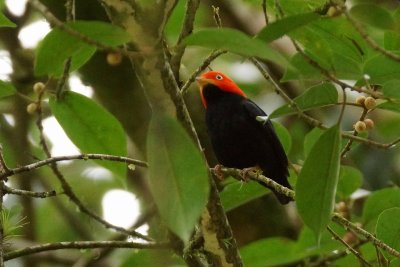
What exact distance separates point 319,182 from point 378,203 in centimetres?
155

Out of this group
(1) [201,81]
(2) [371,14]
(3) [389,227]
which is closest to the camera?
(2) [371,14]

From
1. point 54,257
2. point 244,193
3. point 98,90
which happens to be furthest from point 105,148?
point 54,257

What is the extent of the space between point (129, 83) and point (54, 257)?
1.59 m

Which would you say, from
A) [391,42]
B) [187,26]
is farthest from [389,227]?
[187,26]

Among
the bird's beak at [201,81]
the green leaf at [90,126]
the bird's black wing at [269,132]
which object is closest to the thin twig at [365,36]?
the green leaf at [90,126]

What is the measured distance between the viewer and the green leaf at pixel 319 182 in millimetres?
2166

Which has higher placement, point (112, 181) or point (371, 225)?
point (112, 181)

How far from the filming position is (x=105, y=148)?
2.77 metres

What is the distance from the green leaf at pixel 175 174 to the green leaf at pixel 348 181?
184 centimetres

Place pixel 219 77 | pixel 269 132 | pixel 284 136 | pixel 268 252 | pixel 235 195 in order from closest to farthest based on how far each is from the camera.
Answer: pixel 235 195
pixel 284 136
pixel 268 252
pixel 269 132
pixel 219 77

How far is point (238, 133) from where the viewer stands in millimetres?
4605

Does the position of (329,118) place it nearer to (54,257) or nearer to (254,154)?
(254,154)

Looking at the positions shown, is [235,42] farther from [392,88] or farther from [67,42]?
[392,88]

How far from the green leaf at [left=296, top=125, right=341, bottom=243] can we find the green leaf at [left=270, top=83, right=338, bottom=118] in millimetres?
178
